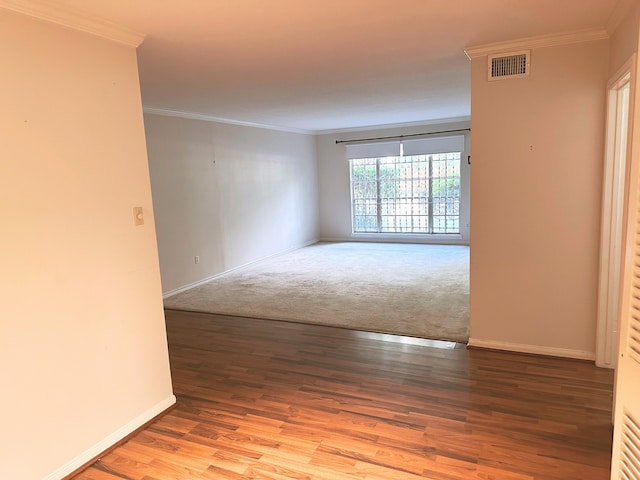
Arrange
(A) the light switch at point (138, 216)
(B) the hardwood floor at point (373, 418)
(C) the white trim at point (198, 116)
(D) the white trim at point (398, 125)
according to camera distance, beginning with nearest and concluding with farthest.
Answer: (B) the hardwood floor at point (373, 418) < (A) the light switch at point (138, 216) < (C) the white trim at point (198, 116) < (D) the white trim at point (398, 125)

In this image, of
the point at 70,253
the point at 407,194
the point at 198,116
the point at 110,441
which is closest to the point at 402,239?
the point at 407,194

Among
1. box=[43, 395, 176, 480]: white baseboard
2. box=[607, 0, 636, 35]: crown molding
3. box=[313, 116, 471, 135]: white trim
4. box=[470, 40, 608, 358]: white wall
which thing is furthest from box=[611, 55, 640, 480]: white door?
box=[313, 116, 471, 135]: white trim

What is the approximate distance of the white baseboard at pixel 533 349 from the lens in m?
3.13

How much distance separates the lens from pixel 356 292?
5152 mm

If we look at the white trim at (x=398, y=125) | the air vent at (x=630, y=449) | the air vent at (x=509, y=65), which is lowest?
the air vent at (x=630, y=449)

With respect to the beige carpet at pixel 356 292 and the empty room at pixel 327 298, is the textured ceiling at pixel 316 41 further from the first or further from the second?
the beige carpet at pixel 356 292

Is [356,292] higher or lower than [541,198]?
lower

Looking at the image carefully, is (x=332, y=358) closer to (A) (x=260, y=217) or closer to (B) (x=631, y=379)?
(B) (x=631, y=379)

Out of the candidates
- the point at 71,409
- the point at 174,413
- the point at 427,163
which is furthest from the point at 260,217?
the point at 71,409

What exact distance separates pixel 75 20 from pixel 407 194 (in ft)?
23.2

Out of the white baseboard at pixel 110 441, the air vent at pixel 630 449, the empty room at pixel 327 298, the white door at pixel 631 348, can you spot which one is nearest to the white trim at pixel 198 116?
the empty room at pixel 327 298

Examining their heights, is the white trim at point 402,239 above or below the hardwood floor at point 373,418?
above

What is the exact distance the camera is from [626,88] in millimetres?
2688

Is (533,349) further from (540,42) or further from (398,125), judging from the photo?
(398,125)
